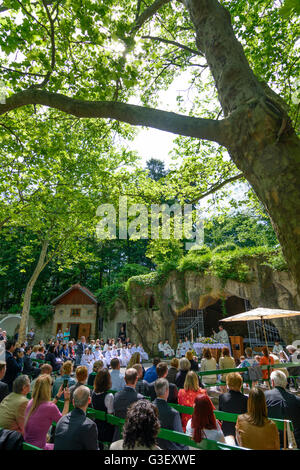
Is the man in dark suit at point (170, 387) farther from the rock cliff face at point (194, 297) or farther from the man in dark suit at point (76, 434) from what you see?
the rock cliff face at point (194, 297)

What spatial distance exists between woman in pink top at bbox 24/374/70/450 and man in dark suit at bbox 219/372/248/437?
7.14 ft

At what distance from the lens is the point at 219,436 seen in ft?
8.66

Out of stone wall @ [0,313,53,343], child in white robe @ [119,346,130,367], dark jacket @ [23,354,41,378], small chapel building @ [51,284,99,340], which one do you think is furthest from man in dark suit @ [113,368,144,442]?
stone wall @ [0,313,53,343]

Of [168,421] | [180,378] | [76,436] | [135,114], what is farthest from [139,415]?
[180,378]

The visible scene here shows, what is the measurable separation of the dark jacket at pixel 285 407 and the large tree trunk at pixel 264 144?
7.90ft

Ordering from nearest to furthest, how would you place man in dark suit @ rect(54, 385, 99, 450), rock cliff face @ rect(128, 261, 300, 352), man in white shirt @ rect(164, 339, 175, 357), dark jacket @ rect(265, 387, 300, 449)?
man in dark suit @ rect(54, 385, 99, 450)
dark jacket @ rect(265, 387, 300, 449)
rock cliff face @ rect(128, 261, 300, 352)
man in white shirt @ rect(164, 339, 175, 357)

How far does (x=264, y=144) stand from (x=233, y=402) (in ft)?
10.9

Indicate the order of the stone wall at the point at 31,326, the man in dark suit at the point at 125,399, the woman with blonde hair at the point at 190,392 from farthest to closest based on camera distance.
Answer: the stone wall at the point at 31,326 → the woman with blonde hair at the point at 190,392 → the man in dark suit at the point at 125,399

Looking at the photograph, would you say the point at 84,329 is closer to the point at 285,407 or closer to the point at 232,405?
the point at 232,405

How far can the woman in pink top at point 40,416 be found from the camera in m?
3.02

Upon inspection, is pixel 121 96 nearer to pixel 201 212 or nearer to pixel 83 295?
pixel 201 212

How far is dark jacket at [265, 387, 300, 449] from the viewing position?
3.39 m

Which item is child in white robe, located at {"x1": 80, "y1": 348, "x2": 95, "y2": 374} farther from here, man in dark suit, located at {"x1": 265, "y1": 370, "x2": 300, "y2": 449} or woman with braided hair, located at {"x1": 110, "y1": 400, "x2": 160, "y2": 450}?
woman with braided hair, located at {"x1": 110, "y1": 400, "x2": 160, "y2": 450}

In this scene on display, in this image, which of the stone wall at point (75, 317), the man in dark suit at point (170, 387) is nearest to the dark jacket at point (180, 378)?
the man in dark suit at point (170, 387)
